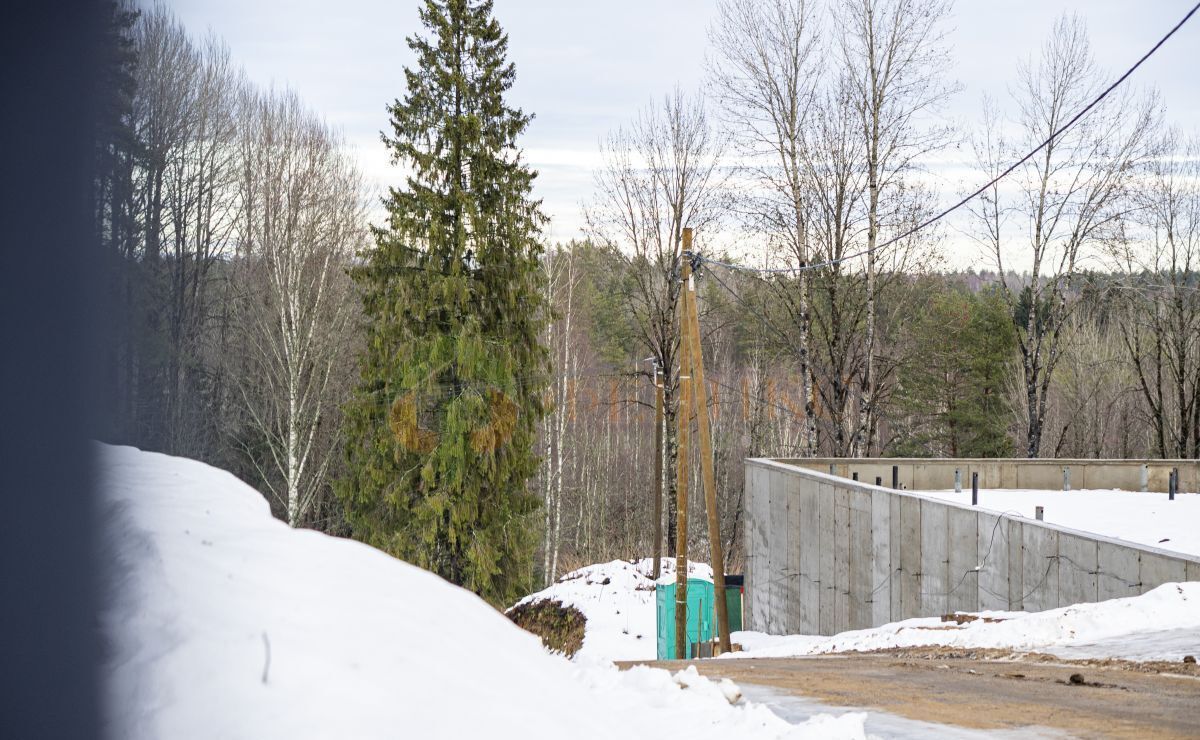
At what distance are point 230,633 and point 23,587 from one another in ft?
1.39

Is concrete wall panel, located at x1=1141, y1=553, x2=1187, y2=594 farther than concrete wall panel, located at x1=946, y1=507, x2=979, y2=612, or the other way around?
concrete wall panel, located at x1=946, y1=507, x2=979, y2=612

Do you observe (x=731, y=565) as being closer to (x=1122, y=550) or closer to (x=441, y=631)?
(x=1122, y=550)

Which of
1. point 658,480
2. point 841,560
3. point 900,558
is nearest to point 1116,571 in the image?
point 900,558

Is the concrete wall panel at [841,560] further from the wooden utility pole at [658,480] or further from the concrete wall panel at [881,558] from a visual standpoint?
the wooden utility pole at [658,480]

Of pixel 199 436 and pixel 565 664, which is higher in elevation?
pixel 199 436

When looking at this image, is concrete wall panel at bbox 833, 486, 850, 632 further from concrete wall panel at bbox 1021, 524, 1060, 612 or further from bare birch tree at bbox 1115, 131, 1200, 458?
bare birch tree at bbox 1115, 131, 1200, 458

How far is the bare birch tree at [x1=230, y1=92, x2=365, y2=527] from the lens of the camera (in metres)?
5.36

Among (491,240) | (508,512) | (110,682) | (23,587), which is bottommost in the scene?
(508,512)

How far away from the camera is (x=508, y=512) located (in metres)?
15.6

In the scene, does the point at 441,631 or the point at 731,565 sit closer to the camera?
the point at 441,631

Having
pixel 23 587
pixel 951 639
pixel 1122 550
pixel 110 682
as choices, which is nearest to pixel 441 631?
pixel 110 682

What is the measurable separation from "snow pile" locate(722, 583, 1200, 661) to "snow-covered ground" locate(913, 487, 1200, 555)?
336 centimetres

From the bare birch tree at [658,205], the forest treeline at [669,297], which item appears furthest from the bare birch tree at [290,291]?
the bare birch tree at [658,205]

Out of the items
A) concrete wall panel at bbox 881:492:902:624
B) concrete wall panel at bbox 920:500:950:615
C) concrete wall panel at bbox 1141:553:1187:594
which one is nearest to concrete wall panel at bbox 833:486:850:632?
concrete wall panel at bbox 881:492:902:624
